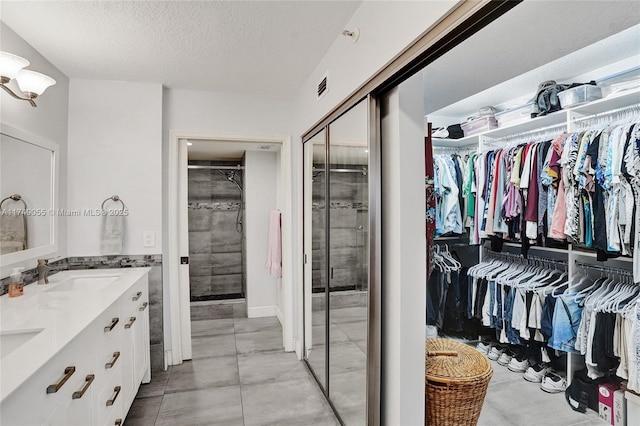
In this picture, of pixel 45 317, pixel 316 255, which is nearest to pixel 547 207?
pixel 316 255

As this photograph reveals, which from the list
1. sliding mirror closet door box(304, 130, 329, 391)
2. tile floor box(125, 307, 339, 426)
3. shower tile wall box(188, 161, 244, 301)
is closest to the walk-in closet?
sliding mirror closet door box(304, 130, 329, 391)

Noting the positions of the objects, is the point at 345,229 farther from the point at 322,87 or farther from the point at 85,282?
the point at 85,282

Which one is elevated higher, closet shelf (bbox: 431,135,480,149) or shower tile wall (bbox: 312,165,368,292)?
closet shelf (bbox: 431,135,480,149)

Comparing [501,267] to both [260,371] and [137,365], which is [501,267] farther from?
[137,365]

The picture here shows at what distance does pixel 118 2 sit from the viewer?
6.16ft

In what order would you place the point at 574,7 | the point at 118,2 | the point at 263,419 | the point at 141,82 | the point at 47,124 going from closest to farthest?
1. the point at 574,7
2. the point at 118,2
3. the point at 263,419
4. the point at 47,124
5. the point at 141,82

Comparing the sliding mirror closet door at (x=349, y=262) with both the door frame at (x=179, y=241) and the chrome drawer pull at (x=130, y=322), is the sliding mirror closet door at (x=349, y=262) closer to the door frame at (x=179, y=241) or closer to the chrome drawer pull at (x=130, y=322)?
the door frame at (x=179, y=241)

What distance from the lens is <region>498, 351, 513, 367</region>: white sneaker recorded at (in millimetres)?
3168

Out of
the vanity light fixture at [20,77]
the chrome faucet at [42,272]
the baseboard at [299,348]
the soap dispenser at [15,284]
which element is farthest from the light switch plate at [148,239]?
the baseboard at [299,348]

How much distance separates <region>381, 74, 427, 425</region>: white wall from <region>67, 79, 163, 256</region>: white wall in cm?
219

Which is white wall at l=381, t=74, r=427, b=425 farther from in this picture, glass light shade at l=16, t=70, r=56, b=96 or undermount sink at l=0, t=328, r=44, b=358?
glass light shade at l=16, t=70, r=56, b=96

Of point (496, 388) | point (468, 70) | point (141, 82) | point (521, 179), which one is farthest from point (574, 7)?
point (141, 82)

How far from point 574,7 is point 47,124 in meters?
3.22

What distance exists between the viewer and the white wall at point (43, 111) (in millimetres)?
2121
